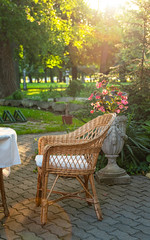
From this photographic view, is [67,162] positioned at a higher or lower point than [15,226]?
higher

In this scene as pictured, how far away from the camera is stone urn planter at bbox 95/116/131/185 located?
523 centimetres

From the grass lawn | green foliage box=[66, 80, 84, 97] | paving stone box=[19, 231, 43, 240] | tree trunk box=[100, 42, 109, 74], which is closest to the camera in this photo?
paving stone box=[19, 231, 43, 240]

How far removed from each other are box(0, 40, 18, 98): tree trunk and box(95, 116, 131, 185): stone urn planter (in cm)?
1547

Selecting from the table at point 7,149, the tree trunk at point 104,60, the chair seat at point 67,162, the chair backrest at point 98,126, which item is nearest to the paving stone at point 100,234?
the chair seat at point 67,162

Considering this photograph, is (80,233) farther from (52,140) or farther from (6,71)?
(6,71)

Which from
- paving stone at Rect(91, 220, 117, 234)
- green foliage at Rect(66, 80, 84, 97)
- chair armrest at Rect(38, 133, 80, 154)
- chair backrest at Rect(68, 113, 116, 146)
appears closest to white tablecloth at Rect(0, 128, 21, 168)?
chair armrest at Rect(38, 133, 80, 154)

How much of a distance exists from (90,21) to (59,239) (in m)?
31.0

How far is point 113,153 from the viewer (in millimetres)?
5344

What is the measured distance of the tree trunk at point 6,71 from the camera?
19.8 meters

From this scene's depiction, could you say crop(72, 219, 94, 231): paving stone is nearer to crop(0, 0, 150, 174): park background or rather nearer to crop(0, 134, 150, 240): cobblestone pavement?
crop(0, 134, 150, 240): cobblestone pavement

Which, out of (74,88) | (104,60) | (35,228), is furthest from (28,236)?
(104,60)

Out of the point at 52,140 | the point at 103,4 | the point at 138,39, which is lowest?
the point at 52,140

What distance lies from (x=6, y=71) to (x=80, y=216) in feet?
55.7

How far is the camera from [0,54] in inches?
776
